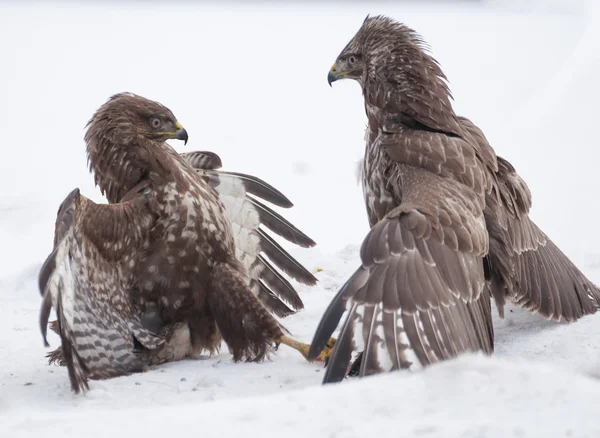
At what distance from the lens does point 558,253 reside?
5656 mm

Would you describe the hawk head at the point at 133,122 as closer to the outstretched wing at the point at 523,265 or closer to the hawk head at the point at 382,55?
the hawk head at the point at 382,55

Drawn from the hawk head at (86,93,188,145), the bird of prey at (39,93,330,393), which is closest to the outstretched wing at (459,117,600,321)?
the bird of prey at (39,93,330,393)

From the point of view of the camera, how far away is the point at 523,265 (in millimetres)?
5242

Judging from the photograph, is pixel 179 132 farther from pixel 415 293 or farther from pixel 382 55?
pixel 415 293

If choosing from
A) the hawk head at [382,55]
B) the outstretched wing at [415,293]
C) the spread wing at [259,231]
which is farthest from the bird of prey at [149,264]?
the hawk head at [382,55]

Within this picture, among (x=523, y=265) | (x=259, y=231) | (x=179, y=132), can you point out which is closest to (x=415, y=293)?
(x=523, y=265)

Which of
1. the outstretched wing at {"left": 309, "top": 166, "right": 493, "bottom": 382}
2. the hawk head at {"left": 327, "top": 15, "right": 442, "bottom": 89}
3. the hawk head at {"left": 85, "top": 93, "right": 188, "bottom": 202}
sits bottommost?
the outstretched wing at {"left": 309, "top": 166, "right": 493, "bottom": 382}

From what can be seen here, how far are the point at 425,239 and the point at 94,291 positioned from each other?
6.37ft

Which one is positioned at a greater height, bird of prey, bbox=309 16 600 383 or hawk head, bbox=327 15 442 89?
hawk head, bbox=327 15 442 89

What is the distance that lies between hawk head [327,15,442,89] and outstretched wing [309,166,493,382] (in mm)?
1107

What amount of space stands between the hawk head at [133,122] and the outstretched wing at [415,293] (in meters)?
1.77

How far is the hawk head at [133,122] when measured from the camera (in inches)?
211

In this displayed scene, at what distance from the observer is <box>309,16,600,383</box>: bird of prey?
156 inches

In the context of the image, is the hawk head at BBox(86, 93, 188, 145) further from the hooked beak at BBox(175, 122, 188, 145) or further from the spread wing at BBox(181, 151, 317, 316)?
the spread wing at BBox(181, 151, 317, 316)
